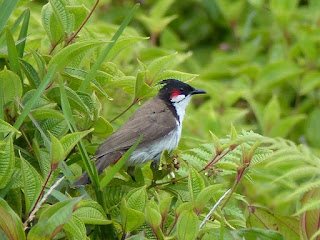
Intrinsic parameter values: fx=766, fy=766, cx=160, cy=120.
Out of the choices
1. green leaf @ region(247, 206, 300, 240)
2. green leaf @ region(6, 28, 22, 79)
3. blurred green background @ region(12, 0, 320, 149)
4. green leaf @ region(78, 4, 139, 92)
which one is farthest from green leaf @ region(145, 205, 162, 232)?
blurred green background @ region(12, 0, 320, 149)

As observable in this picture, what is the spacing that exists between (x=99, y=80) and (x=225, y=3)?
4.20m

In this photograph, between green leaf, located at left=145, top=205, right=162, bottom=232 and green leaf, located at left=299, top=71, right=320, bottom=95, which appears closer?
green leaf, located at left=145, top=205, right=162, bottom=232

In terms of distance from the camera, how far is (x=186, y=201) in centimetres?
244

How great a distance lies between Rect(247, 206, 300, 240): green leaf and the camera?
7.65 ft

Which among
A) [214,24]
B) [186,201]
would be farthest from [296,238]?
[214,24]

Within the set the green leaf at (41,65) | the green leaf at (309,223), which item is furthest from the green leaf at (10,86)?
the green leaf at (309,223)

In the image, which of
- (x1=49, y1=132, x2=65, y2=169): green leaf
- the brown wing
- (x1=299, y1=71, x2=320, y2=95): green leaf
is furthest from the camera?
(x1=299, y1=71, x2=320, y2=95): green leaf

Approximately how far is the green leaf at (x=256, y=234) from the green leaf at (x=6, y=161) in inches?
25.9

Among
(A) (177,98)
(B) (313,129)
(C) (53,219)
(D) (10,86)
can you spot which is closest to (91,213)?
(C) (53,219)

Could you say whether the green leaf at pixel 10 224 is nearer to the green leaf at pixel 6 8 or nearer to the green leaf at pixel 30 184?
the green leaf at pixel 30 184

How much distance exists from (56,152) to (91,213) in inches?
8.3

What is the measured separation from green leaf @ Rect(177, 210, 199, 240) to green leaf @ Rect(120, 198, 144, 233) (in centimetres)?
11

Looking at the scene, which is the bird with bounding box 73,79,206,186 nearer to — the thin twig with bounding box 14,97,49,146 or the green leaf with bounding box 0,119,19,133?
the thin twig with bounding box 14,97,49,146

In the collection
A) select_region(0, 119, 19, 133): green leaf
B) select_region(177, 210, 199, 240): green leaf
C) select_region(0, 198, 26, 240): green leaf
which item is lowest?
select_region(177, 210, 199, 240): green leaf
